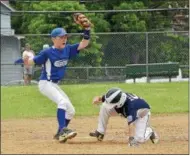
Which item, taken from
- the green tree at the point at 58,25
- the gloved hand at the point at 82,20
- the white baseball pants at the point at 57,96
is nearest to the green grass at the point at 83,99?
the green tree at the point at 58,25

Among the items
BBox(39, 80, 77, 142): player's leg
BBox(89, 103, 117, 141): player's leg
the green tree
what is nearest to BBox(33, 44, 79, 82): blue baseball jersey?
BBox(39, 80, 77, 142): player's leg

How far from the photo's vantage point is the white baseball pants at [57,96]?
9.24 meters

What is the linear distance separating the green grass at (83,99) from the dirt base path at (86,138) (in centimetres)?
120

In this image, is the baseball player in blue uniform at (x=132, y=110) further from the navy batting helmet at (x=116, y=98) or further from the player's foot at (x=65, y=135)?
the player's foot at (x=65, y=135)

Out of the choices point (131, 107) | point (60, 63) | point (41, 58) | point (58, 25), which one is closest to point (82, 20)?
point (60, 63)

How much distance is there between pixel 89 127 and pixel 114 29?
2212 cm

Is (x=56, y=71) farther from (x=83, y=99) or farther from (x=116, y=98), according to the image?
(x=83, y=99)

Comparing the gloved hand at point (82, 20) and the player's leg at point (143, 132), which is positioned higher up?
the gloved hand at point (82, 20)

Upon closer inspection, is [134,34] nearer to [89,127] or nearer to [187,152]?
[89,127]

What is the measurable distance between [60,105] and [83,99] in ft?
25.6

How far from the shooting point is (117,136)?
10211 mm

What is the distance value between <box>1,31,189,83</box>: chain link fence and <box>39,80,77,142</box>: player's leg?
530 inches

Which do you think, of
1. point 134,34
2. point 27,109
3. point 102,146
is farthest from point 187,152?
point 134,34

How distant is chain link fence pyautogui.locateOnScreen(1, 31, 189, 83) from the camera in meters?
23.1
